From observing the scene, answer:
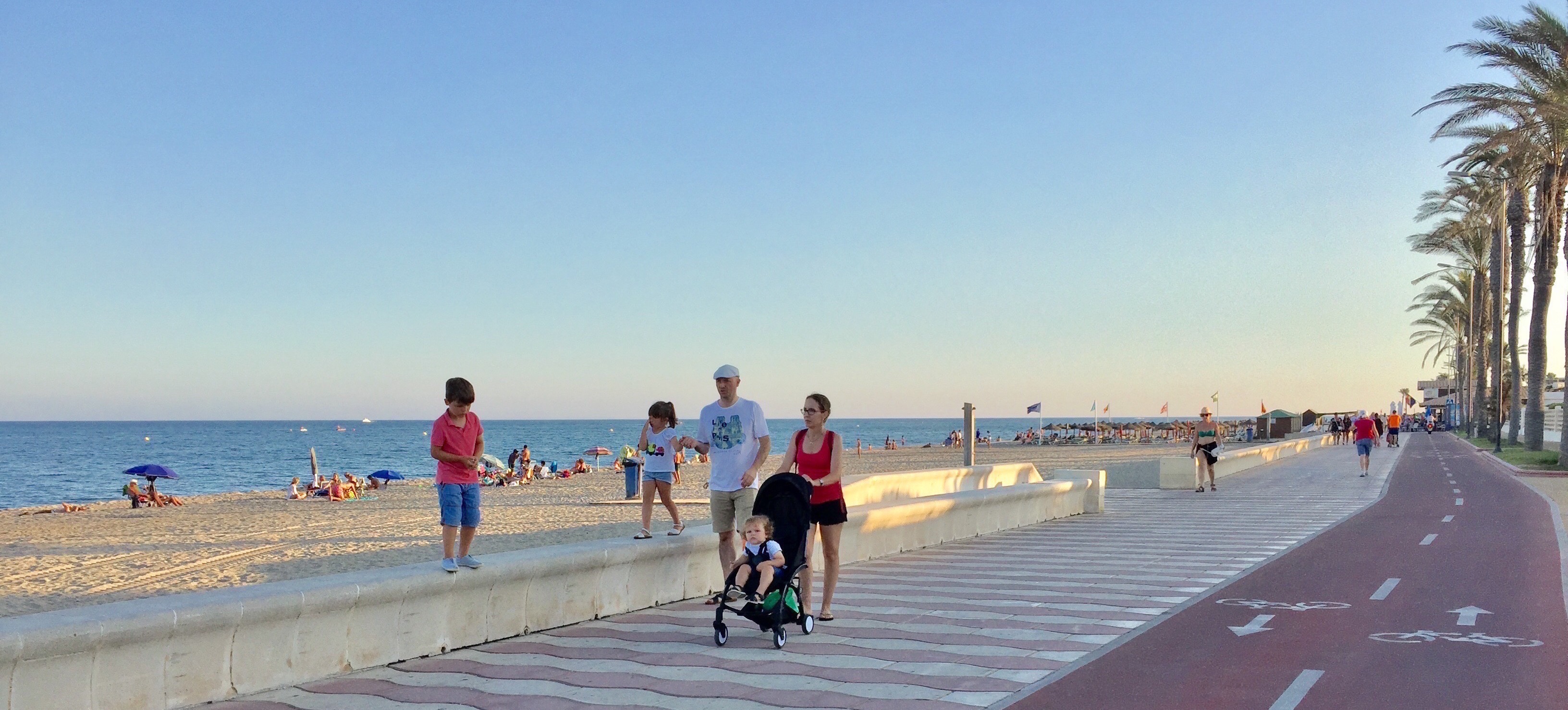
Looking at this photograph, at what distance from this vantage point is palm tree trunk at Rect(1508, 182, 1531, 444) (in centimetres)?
4350

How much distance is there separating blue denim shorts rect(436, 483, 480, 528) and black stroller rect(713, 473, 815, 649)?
171 cm

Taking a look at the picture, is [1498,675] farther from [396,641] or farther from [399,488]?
[399,488]

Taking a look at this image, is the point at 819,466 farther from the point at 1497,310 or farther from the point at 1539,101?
the point at 1497,310

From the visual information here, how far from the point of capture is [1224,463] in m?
33.0

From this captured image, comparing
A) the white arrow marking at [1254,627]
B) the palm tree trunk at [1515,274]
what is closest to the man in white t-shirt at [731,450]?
the white arrow marking at [1254,627]

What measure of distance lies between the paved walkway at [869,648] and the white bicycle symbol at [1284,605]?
0.48 meters

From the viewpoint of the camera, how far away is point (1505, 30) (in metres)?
30.7

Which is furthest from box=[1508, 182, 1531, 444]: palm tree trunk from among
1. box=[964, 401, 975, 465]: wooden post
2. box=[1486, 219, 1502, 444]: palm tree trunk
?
box=[964, 401, 975, 465]: wooden post

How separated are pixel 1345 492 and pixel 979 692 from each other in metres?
21.7

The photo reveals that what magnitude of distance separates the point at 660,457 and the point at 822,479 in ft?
5.70

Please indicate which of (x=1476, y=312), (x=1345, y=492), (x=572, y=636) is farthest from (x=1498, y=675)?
(x=1476, y=312)

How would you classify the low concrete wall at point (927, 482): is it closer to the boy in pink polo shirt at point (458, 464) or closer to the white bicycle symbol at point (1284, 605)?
the white bicycle symbol at point (1284, 605)

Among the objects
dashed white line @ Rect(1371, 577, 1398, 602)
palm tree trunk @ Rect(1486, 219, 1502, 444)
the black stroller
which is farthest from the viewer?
palm tree trunk @ Rect(1486, 219, 1502, 444)

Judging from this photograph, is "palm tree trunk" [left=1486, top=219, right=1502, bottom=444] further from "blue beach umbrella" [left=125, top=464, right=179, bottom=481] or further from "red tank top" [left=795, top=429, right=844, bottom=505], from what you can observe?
"blue beach umbrella" [left=125, top=464, right=179, bottom=481]
